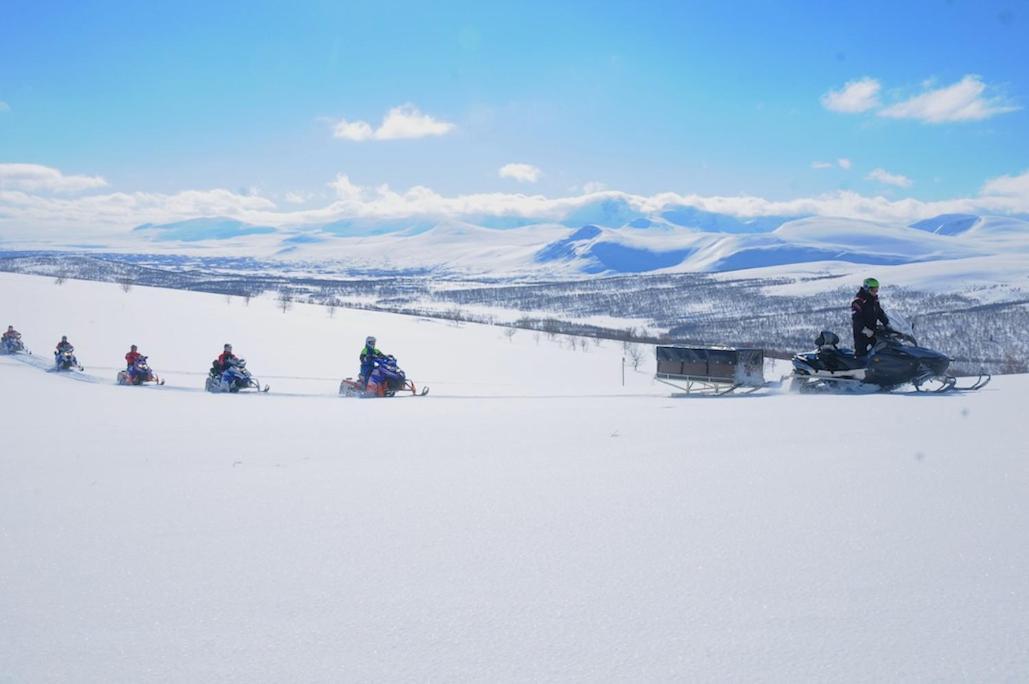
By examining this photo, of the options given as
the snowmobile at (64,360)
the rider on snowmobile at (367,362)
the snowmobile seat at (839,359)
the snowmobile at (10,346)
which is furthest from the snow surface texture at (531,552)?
the snowmobile at (10,346)

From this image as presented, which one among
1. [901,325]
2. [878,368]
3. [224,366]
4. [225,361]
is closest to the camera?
[878,368]

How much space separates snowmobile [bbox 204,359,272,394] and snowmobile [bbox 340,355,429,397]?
2.91 meters

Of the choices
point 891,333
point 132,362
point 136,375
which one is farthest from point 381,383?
point 891,333

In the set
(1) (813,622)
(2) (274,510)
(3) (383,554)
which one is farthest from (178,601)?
(1) (813,622)

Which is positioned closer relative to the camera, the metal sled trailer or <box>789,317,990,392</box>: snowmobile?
<box>789,317,990,392</box>: snowmobile

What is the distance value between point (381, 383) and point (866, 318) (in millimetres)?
10015

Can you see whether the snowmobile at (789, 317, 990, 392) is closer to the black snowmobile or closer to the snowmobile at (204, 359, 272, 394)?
the black snowmobile

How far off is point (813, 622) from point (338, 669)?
1.73 metres

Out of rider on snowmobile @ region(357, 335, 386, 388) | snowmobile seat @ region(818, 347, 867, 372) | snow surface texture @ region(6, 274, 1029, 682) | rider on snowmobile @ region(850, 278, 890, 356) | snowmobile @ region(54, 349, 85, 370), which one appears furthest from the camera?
snowmobile @ region(54, 349, 85, 370)

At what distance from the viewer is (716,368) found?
43.0 ft

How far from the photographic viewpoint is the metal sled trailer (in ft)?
42.3

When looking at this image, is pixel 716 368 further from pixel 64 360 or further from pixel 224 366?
pixel 64 360

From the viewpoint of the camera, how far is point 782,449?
18.5 feet

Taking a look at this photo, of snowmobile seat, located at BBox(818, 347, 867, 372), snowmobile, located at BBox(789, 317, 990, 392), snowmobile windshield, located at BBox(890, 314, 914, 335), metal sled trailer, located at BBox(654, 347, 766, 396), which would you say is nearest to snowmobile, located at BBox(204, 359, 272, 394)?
metal sled trailer, located at BBox(654, 347, 766, 396)
